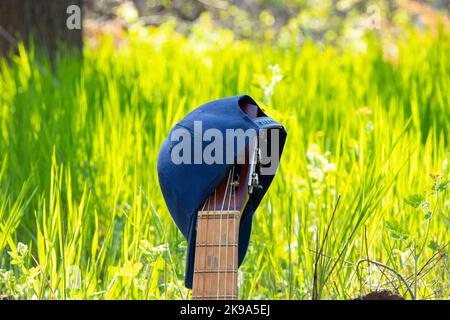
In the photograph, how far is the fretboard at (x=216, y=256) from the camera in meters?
1.14

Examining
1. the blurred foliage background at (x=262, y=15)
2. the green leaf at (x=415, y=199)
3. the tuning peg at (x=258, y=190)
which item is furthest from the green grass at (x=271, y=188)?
the blurred foliage background at (x=262, y=15)

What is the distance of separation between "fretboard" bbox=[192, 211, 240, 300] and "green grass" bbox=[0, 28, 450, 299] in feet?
0.80

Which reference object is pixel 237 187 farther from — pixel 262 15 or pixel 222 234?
pixel 262 15

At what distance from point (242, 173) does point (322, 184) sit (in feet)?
2.09

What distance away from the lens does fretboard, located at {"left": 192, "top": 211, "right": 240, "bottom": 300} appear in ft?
3.75

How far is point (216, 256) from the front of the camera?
116 centimetres

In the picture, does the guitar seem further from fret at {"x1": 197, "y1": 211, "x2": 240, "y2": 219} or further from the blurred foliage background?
the blurred foliage background

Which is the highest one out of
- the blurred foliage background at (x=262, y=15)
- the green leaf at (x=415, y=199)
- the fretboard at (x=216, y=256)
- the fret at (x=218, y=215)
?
the blurred foliage background at (x=262, y=15)

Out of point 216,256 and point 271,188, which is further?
point 271,188

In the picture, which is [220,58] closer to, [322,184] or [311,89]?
[311,89]

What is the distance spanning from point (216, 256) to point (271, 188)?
2.31 feet

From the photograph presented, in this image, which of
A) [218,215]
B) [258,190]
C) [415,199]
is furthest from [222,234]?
[415,199]

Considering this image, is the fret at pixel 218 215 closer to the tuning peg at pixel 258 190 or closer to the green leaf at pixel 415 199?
the tuning peg at pixel 258 190

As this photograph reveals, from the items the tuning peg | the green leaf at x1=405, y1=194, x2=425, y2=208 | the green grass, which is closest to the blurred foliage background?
the green grass
